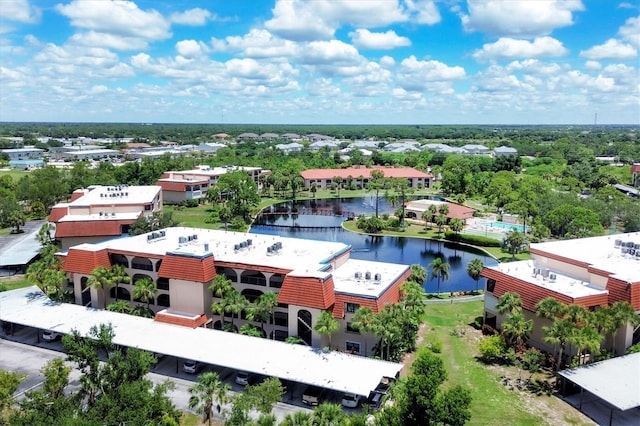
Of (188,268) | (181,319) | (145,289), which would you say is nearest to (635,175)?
(188,268)

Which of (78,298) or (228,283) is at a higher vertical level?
(228,283)

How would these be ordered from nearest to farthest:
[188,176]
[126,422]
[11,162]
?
[126,422] → [188,176] → [11,162]

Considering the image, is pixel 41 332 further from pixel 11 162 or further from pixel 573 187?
pixel 11 162

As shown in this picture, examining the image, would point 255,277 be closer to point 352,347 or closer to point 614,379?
point 352,347

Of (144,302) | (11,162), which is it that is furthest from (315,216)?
(11,162)

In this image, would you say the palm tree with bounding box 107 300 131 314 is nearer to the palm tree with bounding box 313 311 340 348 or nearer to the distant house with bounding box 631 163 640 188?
the palm tree with bounding box 313 311 340 348

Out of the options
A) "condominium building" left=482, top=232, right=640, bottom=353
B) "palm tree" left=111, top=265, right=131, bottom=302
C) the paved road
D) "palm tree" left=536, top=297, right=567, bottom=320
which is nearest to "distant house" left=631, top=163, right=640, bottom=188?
"condominium building" left=482, top=232, right=640, bottom=353
